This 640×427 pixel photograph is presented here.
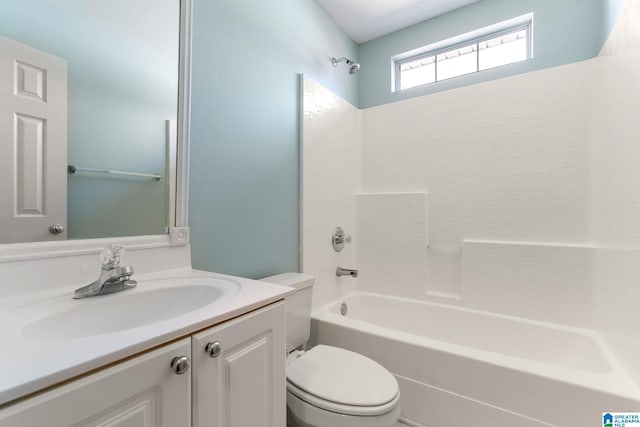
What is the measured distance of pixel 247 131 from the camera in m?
1.48

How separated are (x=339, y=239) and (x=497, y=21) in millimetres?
1987

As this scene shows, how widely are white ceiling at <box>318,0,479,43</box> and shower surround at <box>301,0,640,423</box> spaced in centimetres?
66

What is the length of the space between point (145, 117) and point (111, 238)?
0.48 metres

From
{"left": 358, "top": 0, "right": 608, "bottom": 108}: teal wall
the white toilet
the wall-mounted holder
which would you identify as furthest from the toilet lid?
{"left": 358, "top": 0, "right": 608, "bottom": 108}: teal wall

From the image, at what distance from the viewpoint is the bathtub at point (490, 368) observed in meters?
1.12

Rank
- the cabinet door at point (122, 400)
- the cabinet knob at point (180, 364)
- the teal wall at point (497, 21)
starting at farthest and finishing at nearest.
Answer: the teal wall at point (497, 21) < the cabinet knob at point (180, 364) < the cabinet door at point (122, 400)

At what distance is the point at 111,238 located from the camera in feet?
3.22

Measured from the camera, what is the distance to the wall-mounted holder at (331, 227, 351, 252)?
2.17 m

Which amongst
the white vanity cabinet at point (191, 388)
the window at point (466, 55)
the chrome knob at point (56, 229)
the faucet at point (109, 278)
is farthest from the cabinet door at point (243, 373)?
the window at point (466, 55)

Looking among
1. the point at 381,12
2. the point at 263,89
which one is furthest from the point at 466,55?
the point at 263,89

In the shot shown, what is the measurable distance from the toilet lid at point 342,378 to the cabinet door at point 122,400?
58cm

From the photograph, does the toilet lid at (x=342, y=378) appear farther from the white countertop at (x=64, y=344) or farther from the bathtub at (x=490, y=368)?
the white countertop at (x=64, y=344)

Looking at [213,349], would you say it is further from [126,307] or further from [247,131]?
[247,131]

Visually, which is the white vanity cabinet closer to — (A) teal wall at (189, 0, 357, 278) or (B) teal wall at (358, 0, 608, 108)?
(A) teal wall at (189, 0, 357, 278)
